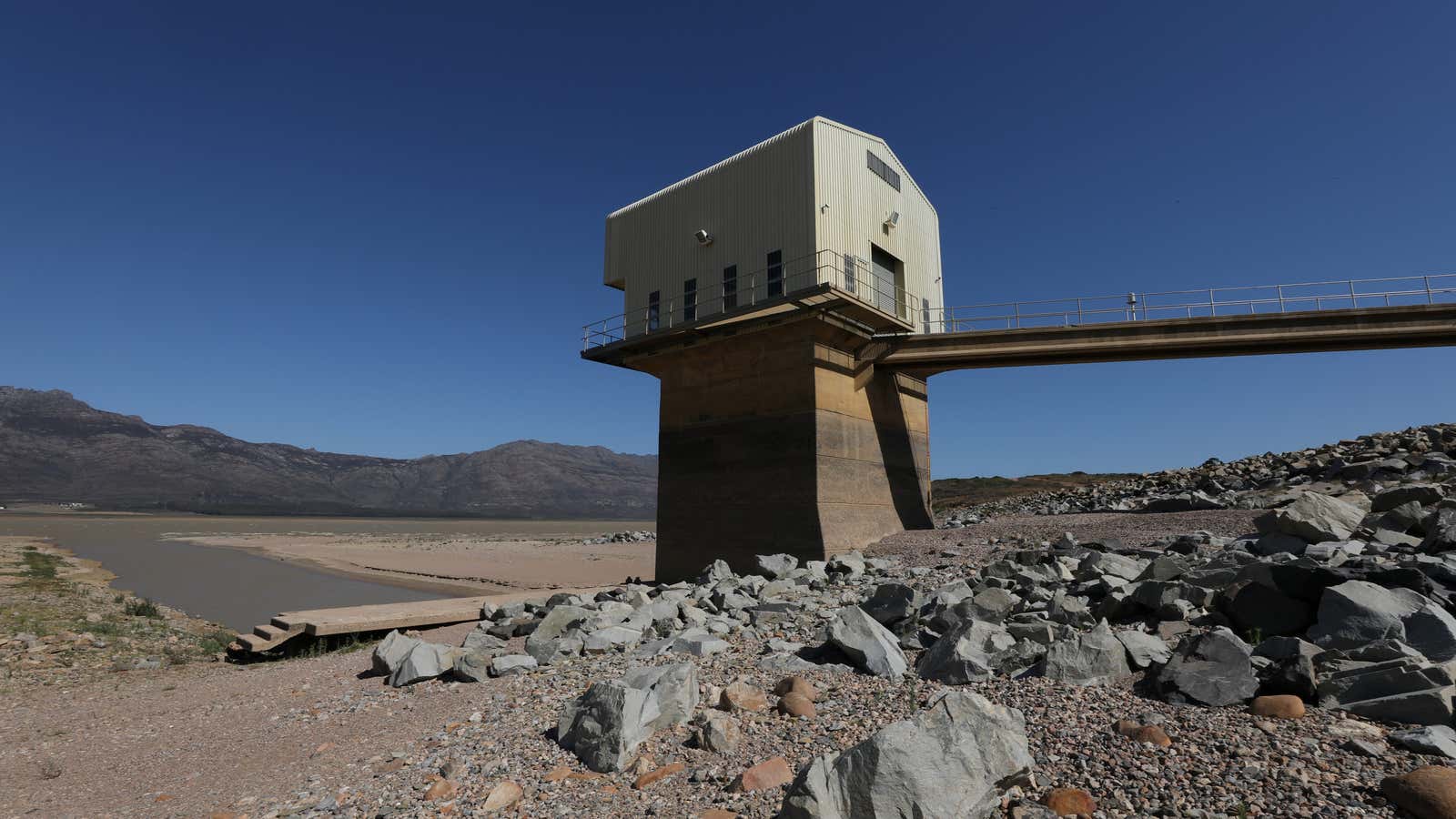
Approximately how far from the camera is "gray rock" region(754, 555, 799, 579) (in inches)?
585

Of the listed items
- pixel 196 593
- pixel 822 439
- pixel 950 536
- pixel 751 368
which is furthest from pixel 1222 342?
pixel 196 593

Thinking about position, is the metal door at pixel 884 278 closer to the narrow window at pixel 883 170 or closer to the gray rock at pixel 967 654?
the narrow window at pixel 883 170

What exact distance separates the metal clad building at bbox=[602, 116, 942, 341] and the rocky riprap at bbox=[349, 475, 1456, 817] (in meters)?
10.7

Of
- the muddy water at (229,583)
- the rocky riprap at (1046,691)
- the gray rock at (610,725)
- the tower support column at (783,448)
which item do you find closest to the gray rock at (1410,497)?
the rocky riprap at (1046,691)

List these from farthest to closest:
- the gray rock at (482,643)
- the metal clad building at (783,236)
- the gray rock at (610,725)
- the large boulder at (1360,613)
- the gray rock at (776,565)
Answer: the metal clad building at (783,236)
the gray rock at (776,565)
the gray rock at (482,643)
the large boulder at (1360,613)
the gray rock at (610,725)

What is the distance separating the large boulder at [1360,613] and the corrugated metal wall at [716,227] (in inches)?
565

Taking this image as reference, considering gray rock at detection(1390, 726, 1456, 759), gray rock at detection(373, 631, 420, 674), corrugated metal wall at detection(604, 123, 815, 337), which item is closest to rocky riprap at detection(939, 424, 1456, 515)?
corrugated metal wall at detection(604, 123, 815, 337)

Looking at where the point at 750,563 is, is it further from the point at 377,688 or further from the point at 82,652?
the point at 82,652

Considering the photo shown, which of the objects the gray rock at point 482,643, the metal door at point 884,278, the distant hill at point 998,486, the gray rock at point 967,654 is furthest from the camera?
the distant hill at point 998,486

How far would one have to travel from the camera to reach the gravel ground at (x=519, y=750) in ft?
14.0

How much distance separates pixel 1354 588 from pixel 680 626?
26.0 ft

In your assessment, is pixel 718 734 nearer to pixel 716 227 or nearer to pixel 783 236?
pixel 783 236

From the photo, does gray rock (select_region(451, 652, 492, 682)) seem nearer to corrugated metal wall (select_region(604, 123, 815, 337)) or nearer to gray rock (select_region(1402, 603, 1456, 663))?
gray rock (select_region(1402, 603, 1456, 663))

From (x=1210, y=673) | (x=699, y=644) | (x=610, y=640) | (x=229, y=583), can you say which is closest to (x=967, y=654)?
(x=1210, y=673)
